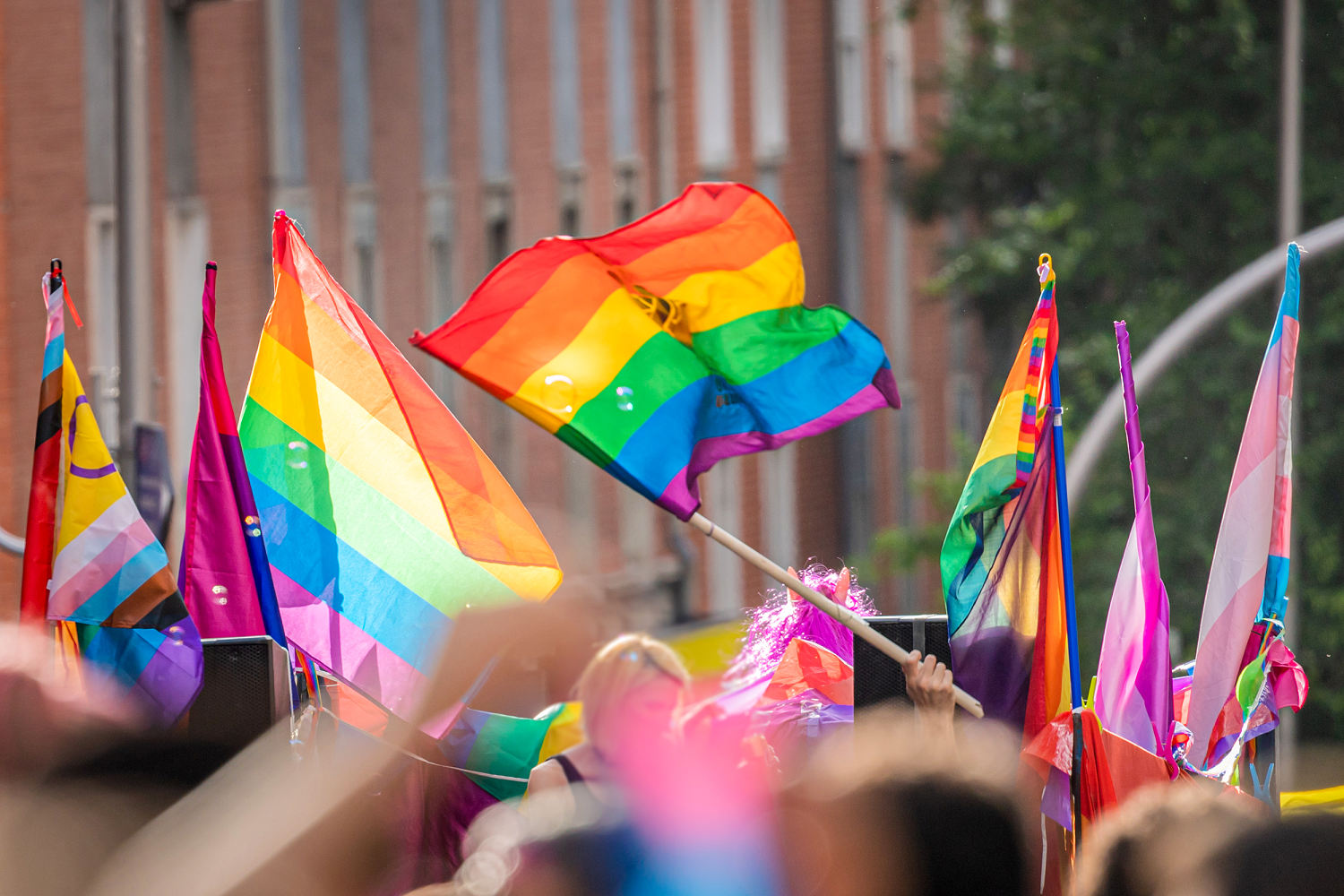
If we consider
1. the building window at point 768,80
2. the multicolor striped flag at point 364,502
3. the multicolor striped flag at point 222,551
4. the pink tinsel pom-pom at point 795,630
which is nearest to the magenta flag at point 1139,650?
the pink tinsel pom-pom at point 795,630

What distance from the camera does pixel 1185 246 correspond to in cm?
1502

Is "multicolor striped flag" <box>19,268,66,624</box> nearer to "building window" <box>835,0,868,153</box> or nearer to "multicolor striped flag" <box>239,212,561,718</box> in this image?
"multicolor striped flag" <box>239,212,561,718</box>

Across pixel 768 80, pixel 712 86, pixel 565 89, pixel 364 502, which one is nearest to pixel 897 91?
pixel 768 80

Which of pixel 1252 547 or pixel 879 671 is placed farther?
pixel 1252 547

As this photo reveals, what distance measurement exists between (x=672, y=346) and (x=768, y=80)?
50.2ft

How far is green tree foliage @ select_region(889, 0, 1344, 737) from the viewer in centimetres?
1402

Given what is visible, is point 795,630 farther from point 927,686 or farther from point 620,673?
point 620,673

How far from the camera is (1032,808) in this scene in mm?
3768

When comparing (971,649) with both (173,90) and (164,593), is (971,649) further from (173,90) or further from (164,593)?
(173,90)

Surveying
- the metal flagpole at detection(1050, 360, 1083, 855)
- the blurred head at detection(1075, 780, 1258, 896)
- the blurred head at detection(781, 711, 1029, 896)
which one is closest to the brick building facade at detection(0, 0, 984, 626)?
the metal flagpole at detection(1050, 360, 1083, 855)

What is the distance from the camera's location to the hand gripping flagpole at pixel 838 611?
4066mm

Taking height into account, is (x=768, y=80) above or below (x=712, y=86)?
above

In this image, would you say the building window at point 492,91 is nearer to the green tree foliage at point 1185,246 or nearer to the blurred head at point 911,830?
the green tree foliage at point 1185,246

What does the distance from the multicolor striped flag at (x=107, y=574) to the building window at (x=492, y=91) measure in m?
10.9
